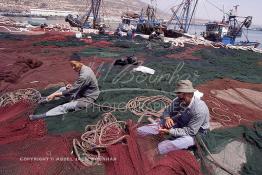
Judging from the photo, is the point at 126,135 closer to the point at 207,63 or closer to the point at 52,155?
the point at 52,155

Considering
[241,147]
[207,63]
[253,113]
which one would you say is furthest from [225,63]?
[241,147]

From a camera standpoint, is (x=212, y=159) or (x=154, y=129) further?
(x=154, y=129)

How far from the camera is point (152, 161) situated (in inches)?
165

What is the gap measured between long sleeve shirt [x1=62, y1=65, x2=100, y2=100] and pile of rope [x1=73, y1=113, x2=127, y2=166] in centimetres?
83

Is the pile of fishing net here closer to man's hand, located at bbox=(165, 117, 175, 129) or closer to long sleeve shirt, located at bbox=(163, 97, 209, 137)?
man's hand, located at bbox=(165, 117, 175, 129)

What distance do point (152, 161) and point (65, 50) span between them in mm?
10636

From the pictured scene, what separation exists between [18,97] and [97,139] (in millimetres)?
2775

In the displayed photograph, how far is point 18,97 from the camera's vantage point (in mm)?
6605

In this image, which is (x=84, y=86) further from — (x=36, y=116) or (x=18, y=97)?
(x=18, y=97)

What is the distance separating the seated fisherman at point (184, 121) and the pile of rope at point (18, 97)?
9.25 feet

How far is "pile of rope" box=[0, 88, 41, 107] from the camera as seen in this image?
643 cm

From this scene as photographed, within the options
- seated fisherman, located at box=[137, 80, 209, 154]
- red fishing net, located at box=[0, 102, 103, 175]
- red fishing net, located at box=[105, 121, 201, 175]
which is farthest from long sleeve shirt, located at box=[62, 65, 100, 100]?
red fishing net, located at box=[105, 121, 201, 175]

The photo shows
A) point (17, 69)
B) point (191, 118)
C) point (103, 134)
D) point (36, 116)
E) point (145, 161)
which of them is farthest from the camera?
point (17, 69)

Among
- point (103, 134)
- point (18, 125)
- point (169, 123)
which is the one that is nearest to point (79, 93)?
point (18, 125)
